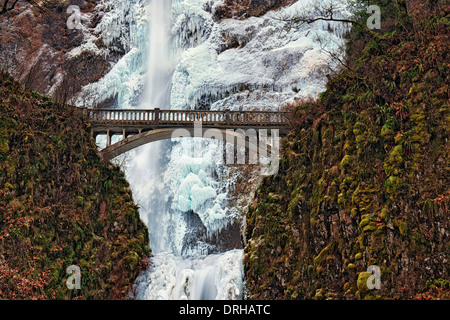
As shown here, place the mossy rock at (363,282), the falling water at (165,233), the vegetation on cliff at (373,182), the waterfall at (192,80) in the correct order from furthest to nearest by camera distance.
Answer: the waterfall at (192,80), the falling water at (165,233), the mossy rock at (363,282), the vegetation on cliff at (373,182)

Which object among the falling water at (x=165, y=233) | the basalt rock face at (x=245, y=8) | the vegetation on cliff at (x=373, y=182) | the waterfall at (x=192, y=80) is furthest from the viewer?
the basalt rock face at (x=245, y=8)

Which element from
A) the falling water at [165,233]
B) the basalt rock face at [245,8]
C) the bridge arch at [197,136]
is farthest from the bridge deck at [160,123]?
the basalt rock face at [245,8]

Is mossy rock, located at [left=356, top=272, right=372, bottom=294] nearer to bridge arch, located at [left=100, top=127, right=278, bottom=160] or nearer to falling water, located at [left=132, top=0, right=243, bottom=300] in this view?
falling water, located at [left=132, top=0, right=243, bottom=300]

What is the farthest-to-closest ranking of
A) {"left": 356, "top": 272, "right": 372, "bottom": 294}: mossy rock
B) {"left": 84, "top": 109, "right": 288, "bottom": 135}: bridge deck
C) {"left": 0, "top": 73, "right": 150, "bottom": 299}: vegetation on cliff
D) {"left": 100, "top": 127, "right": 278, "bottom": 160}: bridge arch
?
1. {"left": 100, "top": 127, "right": 278, "bottom": 160}: bridge arch
2. {"left": 84, "top": 109, "right": 288, "bottom": 135}: bridge deck
3. {"left": 0, "top": 73, "right": 150, "bottom": 299}: vegetation on cliff
4. {"left": 356, "top": 272, "right": 372, "bottom": 294}: mossy rock

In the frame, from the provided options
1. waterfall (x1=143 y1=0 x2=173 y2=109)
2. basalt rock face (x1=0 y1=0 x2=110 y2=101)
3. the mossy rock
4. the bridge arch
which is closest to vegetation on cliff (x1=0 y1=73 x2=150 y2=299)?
the bridge arch

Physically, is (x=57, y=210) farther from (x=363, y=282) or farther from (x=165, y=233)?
(x=165, y=233)

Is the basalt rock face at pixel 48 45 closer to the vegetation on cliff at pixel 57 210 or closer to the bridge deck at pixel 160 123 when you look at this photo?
the bridge deck at pixel 160 123
